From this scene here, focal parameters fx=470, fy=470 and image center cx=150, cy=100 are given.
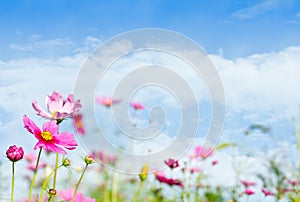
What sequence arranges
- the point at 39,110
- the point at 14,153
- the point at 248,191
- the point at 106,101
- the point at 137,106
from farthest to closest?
the point at 248,191 < the point at 137,106 < the point at 106,101 < the point at 39,110 < the point at 14,153

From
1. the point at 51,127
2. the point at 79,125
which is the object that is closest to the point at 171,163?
the point at 79,125

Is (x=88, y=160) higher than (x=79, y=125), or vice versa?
(x=79, y=125)

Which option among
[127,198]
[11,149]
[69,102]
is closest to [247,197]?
[127,198]

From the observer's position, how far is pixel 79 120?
4.46 ft

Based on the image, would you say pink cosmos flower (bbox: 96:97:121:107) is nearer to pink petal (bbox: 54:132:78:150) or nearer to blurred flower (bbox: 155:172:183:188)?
blurred flower (bbox: 155:172:183:188)

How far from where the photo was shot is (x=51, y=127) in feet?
2.97

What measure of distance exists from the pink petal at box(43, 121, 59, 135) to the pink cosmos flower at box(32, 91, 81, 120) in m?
0.04

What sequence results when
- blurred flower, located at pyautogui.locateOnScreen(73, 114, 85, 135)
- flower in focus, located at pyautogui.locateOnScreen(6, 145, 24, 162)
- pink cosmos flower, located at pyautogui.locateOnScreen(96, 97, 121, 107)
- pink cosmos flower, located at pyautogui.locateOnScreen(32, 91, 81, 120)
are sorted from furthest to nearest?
1. pink cosmos flower, located at pyautogui.locateOnScreen(96, 97, 121, 107)
2. blurred flower, located at pyautogui.locateOnScreen(73, 114, 85, 135)
3. pink cosmos flower, located at pyautogui.locateOnScreen(32, 91, 81, 120)
4. flower in focus, located at pyautogui.locateOnScreen(6, 145, 24, 162)

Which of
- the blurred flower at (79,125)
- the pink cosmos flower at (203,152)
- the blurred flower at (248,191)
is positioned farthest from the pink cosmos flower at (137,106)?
the blurred flower at (248,191)

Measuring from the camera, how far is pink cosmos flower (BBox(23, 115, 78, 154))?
0.86m

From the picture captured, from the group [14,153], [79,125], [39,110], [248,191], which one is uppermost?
[248,191]

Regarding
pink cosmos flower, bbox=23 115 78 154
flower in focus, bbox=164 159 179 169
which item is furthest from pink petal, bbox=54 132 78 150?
flower in focus, bbox=164 159 179 169

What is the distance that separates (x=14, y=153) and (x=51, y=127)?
0.10 meters

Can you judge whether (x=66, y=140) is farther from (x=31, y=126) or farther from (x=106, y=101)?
(x=106, y=101)
